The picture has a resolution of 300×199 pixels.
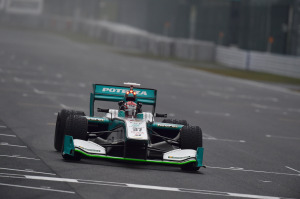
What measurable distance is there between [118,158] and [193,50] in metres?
47.1

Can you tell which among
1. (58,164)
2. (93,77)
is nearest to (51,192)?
(58,164)

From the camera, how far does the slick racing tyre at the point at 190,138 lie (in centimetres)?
1389

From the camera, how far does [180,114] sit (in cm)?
2398

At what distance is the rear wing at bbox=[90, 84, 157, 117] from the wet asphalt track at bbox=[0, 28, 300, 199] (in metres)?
1.41

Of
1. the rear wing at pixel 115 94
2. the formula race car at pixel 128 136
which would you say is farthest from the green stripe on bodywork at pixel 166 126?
the rear wing at pixel 115 94

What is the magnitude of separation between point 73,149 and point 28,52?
36.9m

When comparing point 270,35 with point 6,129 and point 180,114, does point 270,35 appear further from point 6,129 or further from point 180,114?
point 6,129

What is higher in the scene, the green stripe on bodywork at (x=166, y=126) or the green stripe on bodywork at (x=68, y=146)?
the green stripe on bodywork at (x=166, y=126)

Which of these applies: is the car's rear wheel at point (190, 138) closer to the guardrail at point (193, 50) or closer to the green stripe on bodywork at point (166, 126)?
the green stripe on bodywork at point (166, 126)

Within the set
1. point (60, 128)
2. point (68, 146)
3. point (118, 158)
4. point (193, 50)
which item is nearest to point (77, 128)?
point (68, 146)

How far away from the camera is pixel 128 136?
1298 centimetres

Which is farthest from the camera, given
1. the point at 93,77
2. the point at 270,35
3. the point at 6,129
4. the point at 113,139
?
the point at 270,35

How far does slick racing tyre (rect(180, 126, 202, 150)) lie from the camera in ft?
45.6

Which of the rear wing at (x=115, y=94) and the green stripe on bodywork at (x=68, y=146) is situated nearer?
the green stripe on bodywork at (x=68, y=146)
